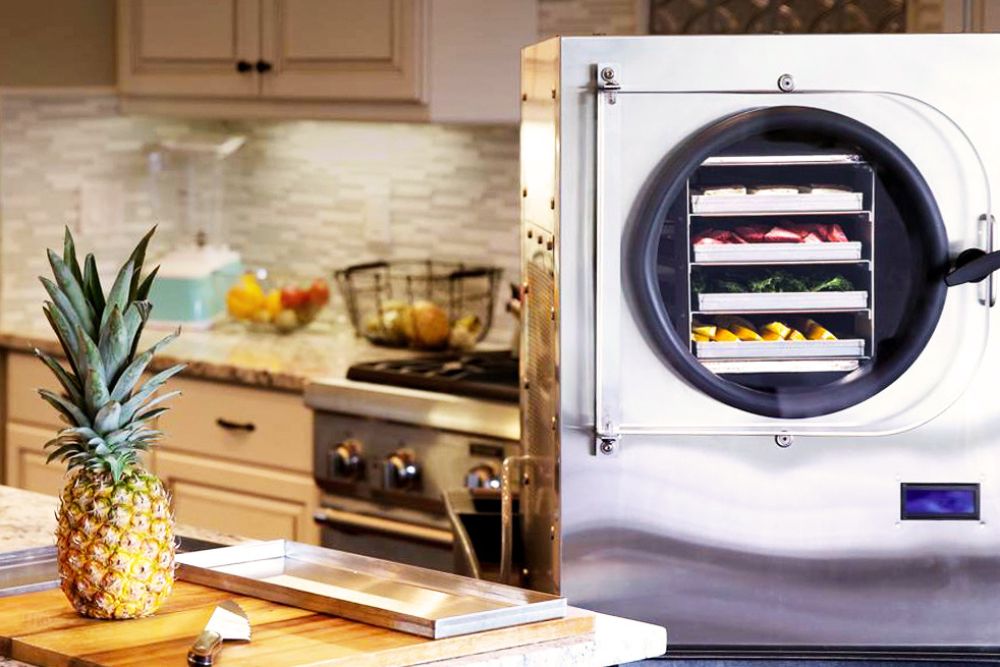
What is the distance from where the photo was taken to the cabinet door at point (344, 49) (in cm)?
390

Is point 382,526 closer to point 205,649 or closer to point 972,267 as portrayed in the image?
point 972,267

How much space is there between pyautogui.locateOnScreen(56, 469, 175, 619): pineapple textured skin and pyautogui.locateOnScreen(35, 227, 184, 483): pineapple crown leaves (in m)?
0.02

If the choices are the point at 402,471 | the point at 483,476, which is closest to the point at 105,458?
the point at 483,476

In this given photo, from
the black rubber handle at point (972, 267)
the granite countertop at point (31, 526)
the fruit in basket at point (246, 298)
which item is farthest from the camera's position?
the fruit in basket at point (246, 298)

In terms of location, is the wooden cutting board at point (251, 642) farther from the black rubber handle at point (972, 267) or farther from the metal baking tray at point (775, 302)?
the black rubber handle at point (972, 267)

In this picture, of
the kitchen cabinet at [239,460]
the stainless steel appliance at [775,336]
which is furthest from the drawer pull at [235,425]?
the stainless steel appliance at [775,336]

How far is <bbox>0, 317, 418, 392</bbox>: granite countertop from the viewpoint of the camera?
383 centimetres

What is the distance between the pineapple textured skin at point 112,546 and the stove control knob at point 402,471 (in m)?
1.82

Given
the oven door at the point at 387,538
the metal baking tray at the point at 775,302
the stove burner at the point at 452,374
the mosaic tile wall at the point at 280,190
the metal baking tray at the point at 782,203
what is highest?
the mosaic tile wall at the point at 280,190

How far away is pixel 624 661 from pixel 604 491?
0.57 metres

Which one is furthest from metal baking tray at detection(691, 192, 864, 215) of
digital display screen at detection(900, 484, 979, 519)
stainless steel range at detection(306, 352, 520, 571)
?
stainless steel range at detection(306, 352, 520, 571)

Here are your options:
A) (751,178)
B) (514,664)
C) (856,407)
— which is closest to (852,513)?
(856,407)

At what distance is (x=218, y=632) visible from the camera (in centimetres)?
159

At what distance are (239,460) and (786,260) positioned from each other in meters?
→ 2.02
